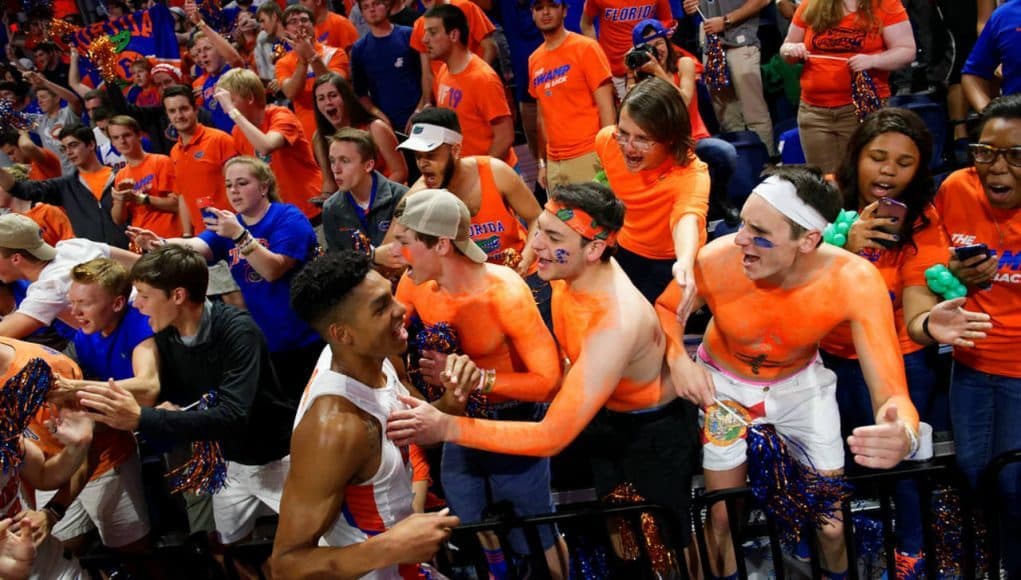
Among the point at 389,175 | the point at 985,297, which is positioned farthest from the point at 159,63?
the point at 985,297

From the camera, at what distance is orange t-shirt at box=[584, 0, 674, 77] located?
634cm

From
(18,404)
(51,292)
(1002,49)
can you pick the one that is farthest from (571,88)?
(18,404)

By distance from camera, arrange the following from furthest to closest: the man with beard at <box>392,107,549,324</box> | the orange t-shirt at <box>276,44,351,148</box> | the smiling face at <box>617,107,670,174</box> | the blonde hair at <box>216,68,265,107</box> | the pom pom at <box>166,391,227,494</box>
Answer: the orange t-shirt at <box>276,44,351,148</box> → the blonde hair at <box>216,68,265,107</box> → the man with beard at <box>392,107,549,324</box> → the smiling face at <box>617,107,670,174</box> → the pom pom at <box>166,391,227,494</box>

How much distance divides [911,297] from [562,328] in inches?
53.2

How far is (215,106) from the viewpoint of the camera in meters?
7.68

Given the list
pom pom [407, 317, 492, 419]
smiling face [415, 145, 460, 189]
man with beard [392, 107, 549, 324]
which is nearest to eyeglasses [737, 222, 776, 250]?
pom pom [407, 317, 492, 419]

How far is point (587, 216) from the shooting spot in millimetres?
3289

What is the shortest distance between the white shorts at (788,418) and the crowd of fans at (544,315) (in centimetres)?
1

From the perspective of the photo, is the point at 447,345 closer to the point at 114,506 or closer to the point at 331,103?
the point at 114,506

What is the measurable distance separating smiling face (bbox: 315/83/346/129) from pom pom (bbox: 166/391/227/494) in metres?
2.58

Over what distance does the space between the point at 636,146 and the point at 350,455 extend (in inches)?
80.8

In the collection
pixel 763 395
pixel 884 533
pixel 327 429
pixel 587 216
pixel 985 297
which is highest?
pixel 587 216

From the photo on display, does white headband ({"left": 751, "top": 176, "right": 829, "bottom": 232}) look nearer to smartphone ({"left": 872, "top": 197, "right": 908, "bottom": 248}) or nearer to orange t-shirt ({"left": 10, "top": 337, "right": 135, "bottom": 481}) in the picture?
smartphone ({"left": 872, "top": 197, "right": 908, "bottom": 248})

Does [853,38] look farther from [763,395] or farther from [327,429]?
[327,429]
